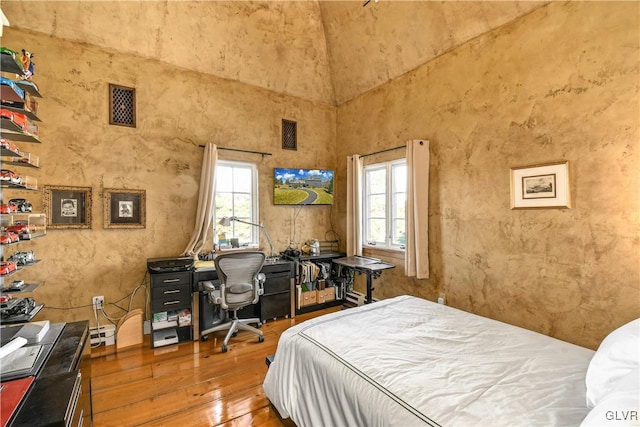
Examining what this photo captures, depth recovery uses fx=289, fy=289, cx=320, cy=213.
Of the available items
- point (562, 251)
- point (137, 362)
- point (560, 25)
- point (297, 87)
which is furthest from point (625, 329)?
point (297, 87)

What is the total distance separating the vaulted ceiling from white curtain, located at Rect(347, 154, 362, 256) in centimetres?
111


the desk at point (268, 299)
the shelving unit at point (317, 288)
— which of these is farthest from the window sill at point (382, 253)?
the desk at point (268, 299)

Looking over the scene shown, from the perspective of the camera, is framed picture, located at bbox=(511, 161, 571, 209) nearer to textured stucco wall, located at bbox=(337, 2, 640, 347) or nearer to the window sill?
textured stucco wall, located at bbox=(337, 2, 640, 347)

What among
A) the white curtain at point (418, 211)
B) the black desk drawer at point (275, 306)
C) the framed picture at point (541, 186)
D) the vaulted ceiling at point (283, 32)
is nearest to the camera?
the framed picture at point (541, 186)

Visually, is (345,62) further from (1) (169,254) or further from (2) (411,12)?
(1) (169,254)

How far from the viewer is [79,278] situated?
304cm

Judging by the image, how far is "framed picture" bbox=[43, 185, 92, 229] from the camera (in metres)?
2.88

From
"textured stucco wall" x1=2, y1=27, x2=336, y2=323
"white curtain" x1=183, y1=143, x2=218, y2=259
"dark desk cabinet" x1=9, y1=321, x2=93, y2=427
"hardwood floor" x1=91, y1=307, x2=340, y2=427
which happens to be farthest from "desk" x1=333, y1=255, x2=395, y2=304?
"dark desk cabinet" x1=9, y1=321, x2=93, y2=427

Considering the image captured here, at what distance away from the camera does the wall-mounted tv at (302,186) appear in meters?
4.19

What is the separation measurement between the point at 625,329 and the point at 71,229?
170 inches

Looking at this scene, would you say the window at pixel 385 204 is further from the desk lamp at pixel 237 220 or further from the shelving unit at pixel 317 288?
the desk lamp at pixel 237 220

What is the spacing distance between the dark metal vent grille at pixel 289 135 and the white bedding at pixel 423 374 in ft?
9.73

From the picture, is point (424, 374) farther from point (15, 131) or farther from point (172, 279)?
point (172, 279)

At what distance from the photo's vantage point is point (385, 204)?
4.01 meters
